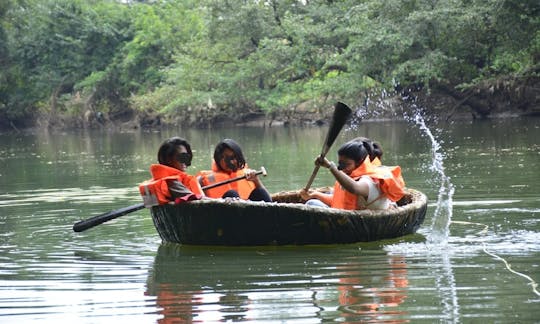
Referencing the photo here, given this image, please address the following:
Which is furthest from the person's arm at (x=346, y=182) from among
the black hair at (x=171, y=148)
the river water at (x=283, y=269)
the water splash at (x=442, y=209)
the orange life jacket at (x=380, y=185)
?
the black hair at (x=171, y=148)

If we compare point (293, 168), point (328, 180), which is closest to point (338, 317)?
point (328, 180)

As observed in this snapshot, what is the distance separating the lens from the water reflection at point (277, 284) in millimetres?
5844

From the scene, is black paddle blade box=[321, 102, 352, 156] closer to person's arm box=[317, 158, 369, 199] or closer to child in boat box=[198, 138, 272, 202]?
person's arm box=[317, 158, 369, 199]

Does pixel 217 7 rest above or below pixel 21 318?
above

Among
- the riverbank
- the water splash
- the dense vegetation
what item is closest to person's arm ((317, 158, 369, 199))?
the water splash

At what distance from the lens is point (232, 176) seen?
8859 millimetres

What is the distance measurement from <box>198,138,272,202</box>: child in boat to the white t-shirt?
0.78m

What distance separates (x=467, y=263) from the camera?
23.8 feet

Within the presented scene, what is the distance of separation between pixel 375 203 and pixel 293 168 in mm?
8429

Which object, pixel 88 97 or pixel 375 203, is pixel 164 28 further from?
pixel 375 203

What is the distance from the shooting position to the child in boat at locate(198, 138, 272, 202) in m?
8.54

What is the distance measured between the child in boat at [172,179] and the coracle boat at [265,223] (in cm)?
9

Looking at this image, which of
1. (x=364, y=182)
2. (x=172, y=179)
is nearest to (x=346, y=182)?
(x=364, y=182)

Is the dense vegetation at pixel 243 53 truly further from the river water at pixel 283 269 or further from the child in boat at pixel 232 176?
the child in boat at pixel 232 176
